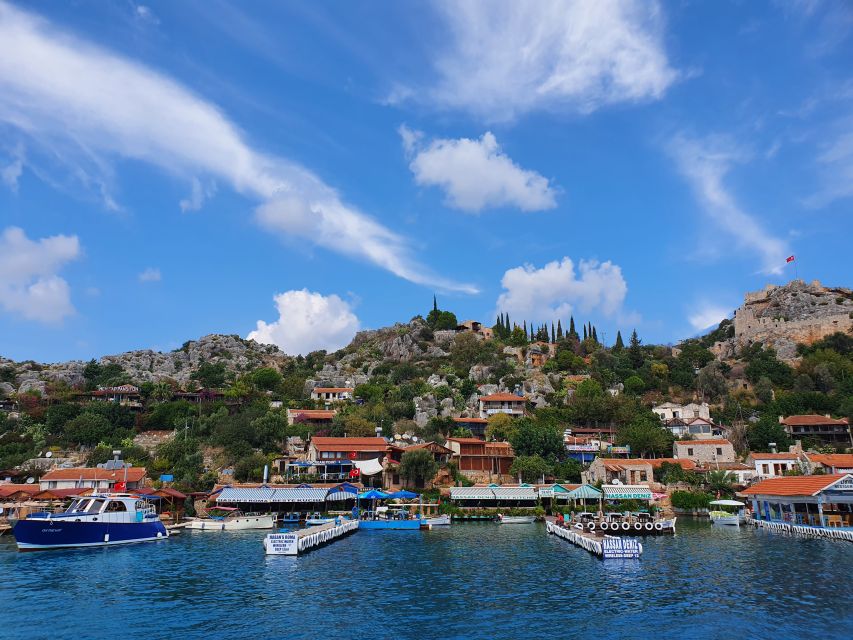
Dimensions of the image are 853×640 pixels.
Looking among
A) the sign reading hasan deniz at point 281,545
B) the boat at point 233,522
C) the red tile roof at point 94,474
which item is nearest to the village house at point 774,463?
the sign reading hasan deniz at point 281,545

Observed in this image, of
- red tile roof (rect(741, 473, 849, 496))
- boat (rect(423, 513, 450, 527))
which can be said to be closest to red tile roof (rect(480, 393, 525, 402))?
boat (rect(423, 513, 450, 527))

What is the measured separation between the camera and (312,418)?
8450 cm

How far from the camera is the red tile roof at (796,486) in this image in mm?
44094

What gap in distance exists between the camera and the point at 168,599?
25688 millimetres

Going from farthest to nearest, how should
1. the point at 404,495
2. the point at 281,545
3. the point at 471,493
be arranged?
1. the point at 404,495
2. the point at 471,493
3. the point at 281,545

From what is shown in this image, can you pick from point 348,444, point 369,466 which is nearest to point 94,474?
point 348,444

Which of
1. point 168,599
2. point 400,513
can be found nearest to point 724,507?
point 400,513

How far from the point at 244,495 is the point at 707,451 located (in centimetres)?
5720

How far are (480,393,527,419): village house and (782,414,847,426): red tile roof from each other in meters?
36.6

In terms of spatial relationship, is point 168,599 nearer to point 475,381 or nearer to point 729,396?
point 475,381

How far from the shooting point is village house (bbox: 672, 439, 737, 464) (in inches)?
2842

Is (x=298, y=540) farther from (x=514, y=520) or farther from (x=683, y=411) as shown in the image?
(x=683, y=411)

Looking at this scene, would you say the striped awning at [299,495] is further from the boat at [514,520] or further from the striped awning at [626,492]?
the striped awning at [626,492]

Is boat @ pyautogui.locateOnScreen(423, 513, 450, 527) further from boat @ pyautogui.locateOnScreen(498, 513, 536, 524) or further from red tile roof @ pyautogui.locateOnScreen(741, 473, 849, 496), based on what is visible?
red tile roof @ pyautogui.locateOnScreen(741, 473, 849, 496)
